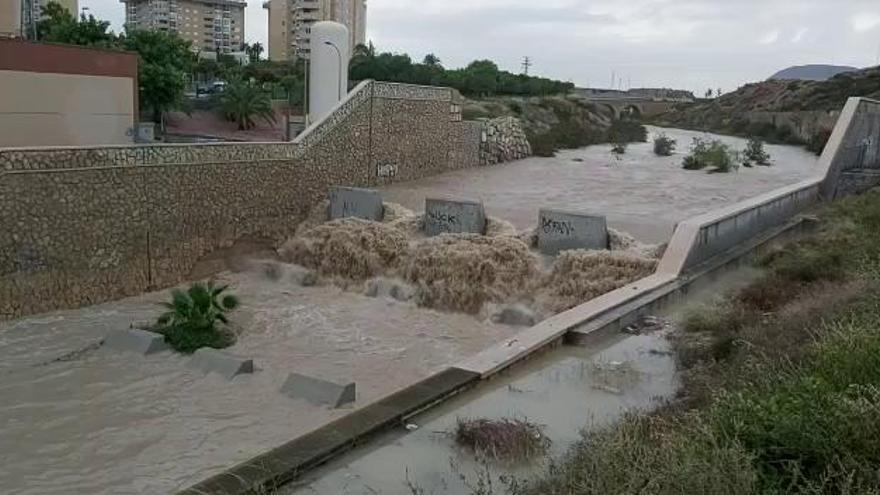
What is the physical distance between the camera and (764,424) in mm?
4125

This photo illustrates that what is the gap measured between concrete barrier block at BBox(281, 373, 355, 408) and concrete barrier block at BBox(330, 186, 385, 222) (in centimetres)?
759

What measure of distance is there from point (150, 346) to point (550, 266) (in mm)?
6196

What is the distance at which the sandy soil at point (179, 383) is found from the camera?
7156 mm

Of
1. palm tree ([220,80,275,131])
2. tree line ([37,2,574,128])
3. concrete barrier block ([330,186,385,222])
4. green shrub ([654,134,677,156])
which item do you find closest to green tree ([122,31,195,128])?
tree line ([37,2,574,128])

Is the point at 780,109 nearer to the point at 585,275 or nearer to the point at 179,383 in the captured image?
the point at 585,275

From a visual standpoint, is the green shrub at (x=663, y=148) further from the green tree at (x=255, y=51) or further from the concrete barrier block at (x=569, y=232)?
the green tree at (x=255, y=51)

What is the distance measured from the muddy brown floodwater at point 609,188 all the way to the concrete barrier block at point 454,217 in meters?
1.11

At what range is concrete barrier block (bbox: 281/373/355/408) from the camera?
823cm

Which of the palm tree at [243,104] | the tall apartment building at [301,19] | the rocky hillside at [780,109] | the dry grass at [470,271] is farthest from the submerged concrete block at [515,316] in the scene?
the tall apartment building at [301,19]

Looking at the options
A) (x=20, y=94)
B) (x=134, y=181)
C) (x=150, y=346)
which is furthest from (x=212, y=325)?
(x=20, y=94)

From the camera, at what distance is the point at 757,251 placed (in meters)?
12.9

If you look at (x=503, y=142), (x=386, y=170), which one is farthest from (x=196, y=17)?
(x=386, y=170)

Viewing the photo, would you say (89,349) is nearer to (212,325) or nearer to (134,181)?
(212,325)

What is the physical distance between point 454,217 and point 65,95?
31.5 feet
